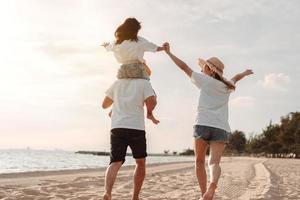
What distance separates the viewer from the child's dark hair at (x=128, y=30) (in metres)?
4.95

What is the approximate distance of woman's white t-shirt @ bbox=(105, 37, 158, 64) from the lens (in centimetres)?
492

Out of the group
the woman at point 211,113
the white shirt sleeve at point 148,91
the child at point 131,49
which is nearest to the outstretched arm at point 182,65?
the woman at point 211,113

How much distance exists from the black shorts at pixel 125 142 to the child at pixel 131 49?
0.91ft

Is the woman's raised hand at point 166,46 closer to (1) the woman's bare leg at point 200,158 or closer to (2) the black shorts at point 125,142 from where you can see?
(2) the black shorts at point 125,142

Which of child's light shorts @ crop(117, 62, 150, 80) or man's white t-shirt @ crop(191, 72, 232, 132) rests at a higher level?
child's light shorts @ crop(117, 62, 150, 80)

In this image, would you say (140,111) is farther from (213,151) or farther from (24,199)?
(24,199)

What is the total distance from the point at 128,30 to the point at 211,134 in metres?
1.59

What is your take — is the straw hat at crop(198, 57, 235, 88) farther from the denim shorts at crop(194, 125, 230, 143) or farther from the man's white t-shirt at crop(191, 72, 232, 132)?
the denim shorts at crop(194, 125, 230, 143)

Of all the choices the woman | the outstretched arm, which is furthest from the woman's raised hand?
the outstretched arm

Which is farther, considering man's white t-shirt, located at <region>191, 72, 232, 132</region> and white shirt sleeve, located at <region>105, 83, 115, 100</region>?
man's white t-shirt, located at <region>191, 72, 232, 132</region>

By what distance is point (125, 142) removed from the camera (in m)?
4.69

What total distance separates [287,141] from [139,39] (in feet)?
278

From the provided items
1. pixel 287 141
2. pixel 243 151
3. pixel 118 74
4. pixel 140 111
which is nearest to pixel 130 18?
pixel 118 74

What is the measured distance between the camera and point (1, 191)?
7711 mm
